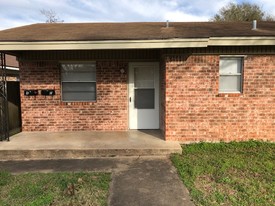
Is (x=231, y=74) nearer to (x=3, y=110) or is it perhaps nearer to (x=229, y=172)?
(x=229, y=172)

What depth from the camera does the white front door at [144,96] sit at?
26.4ft

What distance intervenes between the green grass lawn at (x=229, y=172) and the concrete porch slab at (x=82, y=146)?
62 centimetres

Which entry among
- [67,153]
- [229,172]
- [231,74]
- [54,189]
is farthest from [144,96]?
[54,189]

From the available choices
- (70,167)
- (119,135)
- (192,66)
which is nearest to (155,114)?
(119,135)

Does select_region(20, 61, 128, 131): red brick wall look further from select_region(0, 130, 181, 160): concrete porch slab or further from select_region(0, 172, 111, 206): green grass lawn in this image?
select_region(0, 172, 111, 206): green grass lawn

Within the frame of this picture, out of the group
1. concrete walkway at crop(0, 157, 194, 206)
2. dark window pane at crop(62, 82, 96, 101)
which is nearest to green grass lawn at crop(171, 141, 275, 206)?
concrete walkway at crop(0, 157, 194, 206)

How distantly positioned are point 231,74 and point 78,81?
4513mm

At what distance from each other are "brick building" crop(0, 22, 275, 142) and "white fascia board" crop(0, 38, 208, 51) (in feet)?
0.08

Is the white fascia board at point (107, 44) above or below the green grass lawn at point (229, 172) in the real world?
above

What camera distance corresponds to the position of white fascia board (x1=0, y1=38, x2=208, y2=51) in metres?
6.09

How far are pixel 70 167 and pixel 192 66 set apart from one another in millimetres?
3892

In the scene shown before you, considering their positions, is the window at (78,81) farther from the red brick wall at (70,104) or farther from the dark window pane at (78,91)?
the red brick wall at (70,104)

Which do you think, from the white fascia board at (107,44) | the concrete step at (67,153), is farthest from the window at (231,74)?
the concrete step at (67,153)

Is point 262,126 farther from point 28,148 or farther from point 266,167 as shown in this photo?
point 28,148
